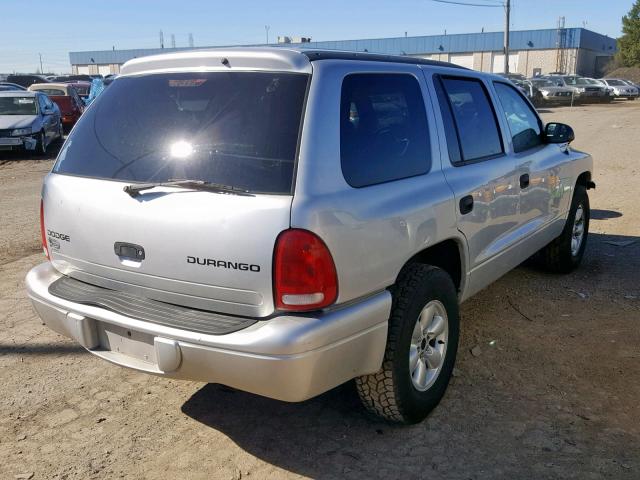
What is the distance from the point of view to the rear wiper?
8.73 feet

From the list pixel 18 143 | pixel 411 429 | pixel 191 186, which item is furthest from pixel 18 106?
pixel 411 429

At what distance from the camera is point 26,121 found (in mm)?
14977

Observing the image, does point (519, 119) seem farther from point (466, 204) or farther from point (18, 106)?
point (18, 106)

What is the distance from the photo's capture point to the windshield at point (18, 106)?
15.3 meters

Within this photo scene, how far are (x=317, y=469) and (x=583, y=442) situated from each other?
1.34m

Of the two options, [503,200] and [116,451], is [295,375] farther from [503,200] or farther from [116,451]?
[503,200]

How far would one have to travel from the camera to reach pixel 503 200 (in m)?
4.11

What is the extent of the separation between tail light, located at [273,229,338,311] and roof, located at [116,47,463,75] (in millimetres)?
789

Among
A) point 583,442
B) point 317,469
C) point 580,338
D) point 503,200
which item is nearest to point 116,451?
point 317,469

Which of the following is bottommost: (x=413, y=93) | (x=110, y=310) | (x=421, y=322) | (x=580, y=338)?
(x=580, y=338)

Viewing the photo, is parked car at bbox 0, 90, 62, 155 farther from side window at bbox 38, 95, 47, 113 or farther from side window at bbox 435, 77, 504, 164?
side window at bbox 435, 77, 504, 164

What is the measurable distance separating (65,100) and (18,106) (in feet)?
18.1

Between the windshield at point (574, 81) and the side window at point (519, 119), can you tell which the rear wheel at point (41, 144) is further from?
the windshield at point (574, 81)

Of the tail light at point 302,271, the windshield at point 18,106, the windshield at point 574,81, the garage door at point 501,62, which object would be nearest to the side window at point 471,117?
the tail light at point 302,271
